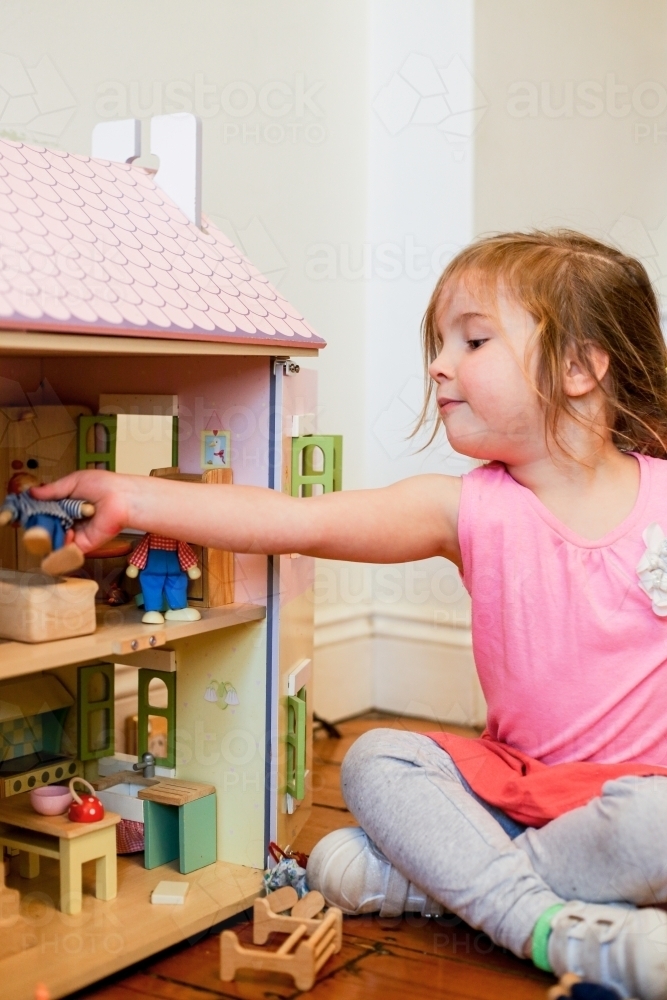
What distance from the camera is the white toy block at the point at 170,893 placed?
0.92 metres

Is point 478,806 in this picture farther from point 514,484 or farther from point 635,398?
point 635,398

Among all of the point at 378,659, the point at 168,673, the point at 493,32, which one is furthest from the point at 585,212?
the point at 168,673

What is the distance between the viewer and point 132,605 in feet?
3.33

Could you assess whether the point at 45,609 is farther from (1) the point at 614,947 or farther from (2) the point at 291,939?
(1) the point at 614,947

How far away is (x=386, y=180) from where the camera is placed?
1.61 meters

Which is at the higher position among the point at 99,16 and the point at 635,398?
the point at 99,16

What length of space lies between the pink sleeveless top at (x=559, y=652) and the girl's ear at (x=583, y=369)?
0.10 m

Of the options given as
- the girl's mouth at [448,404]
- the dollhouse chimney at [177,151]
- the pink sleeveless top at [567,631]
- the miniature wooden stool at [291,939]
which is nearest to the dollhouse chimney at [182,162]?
the dollhouse chimney at [177,151]

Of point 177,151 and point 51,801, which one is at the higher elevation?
point 177,151

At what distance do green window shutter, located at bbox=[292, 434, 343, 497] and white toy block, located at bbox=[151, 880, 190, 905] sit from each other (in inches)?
14.0

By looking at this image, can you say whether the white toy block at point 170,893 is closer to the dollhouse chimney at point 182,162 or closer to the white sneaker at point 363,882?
the white sneaker at point 363,882

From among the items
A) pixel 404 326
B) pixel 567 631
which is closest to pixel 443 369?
pixel 567 631

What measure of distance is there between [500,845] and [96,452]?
53 centimetres

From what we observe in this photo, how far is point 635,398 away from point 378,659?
2.47 ft
